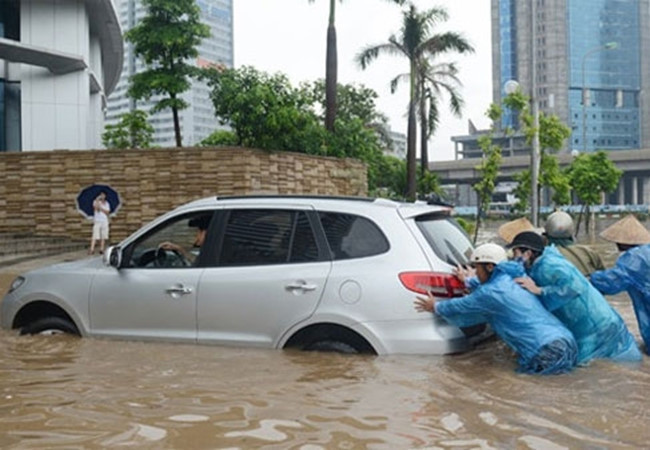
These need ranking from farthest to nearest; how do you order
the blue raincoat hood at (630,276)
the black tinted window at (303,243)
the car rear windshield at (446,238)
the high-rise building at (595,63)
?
1. the high-rise building at (595,63)
2. the blue raincoat hood at (630,276)
3. the black tinted window at (303,243)
4. the car rear windshield at (446,238)

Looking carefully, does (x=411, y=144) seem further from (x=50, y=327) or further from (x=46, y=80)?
(x=50, y=327)

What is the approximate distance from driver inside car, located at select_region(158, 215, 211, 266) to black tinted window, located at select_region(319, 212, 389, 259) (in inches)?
39.4

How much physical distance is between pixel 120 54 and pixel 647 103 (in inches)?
4092

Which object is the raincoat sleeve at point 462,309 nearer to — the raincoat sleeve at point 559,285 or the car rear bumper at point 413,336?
the car rear bumper at point 413,336

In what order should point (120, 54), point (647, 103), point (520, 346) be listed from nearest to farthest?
point (520, 346) → point (120, 54) → point (647, 103)

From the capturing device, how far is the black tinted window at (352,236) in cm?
602

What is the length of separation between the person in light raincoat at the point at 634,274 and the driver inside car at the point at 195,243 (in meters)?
3.02

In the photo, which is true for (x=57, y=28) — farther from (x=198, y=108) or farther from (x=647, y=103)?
(x=647, y=103)

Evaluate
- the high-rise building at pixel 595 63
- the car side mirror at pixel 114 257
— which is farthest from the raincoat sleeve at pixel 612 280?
the high-rise building at pixel 595 63

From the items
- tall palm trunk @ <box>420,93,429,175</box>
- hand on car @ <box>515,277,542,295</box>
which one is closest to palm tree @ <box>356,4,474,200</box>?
tall palm trunk @ <box>420,93,429,175</box>

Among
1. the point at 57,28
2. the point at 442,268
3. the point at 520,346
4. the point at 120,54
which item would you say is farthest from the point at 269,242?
the point at 120,54

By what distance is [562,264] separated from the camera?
5820mm

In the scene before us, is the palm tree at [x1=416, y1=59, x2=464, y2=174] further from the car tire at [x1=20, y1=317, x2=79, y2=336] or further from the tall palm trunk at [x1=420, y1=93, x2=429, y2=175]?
the car tire at [x1=20, y1=317, x2=79, y2=336]

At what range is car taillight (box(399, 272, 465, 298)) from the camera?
579 cm
